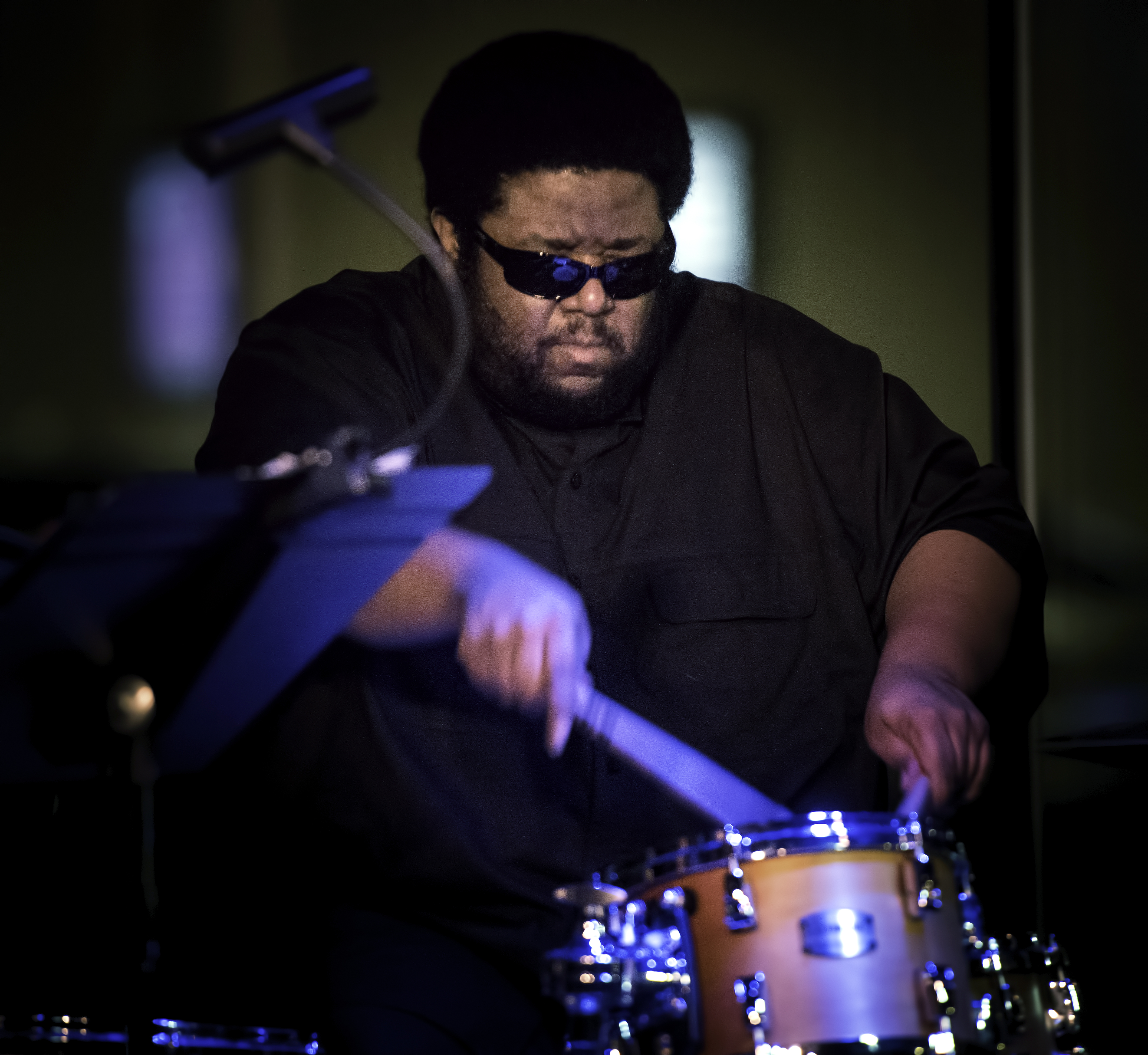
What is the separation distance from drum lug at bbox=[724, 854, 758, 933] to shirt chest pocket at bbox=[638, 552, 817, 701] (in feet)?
2.20

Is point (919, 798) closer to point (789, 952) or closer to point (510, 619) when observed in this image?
point (789, 952)

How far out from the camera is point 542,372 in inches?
77.5

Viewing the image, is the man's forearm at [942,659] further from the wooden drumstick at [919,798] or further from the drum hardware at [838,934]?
the drum hardware at [838,934]

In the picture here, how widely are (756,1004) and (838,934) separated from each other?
0.34 ft

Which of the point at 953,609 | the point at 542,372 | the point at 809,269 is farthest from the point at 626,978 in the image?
the point at 809,269

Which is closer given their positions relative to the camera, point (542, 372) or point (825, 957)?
point (825, 957)

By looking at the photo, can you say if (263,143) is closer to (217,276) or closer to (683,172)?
(217,276)

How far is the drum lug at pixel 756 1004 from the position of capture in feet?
3.94

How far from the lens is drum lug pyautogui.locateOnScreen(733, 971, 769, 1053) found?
3.94ft

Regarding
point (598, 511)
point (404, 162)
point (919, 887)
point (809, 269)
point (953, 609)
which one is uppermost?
point (404, 162)

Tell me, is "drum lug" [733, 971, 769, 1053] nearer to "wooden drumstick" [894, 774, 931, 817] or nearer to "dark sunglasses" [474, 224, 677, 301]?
"wooden drumstick" [894, 774, 931, 817]

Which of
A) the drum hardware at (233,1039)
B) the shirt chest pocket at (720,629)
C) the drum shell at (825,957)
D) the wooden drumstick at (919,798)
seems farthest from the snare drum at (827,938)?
the shirt chest pocket at (720,629)

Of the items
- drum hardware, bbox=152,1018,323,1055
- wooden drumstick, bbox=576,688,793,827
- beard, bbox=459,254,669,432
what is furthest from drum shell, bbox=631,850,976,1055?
beard, bbox=459,254,669,432

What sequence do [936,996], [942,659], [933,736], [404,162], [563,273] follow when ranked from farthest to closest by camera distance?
[404,162]
[563,273]
[942,659]
[933,736]
[936,996]
